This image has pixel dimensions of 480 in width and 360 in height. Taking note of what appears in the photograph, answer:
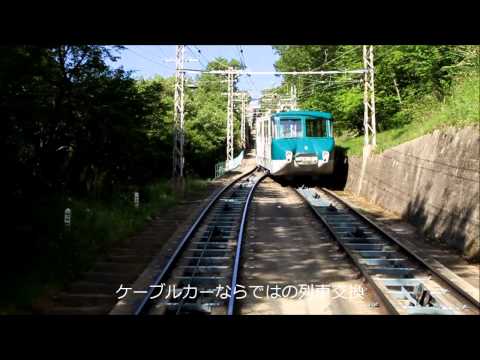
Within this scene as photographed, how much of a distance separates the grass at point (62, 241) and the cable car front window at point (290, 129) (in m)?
6.05

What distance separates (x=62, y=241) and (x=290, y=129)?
10.7 m

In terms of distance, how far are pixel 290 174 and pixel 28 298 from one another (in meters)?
12.9

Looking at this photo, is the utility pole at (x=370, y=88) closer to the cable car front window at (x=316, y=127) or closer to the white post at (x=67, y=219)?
the cable car front window at (x=316, y=127)

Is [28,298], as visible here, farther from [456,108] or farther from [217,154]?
[217,154]

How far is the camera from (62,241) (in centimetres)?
766

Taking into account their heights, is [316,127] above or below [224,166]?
above

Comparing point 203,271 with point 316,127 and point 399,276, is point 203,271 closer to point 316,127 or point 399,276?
point 399,276

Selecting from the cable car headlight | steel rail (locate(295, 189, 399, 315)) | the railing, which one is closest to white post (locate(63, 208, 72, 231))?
steel rail (locate(295, 189, 399, 315))

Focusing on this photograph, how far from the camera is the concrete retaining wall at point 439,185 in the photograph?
8.80 metres

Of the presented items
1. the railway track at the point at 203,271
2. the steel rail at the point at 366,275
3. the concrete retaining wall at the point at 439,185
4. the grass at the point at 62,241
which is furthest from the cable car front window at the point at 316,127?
the grass at the point at 62,241

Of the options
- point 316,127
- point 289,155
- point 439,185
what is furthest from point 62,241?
point 316,127
